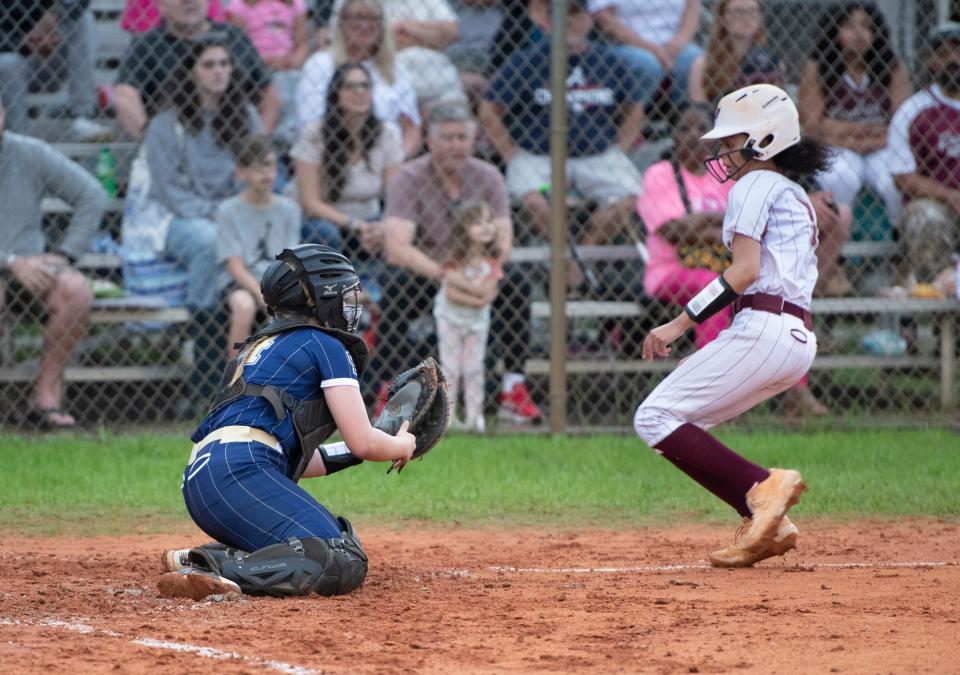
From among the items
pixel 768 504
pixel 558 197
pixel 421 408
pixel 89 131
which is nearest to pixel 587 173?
pixel 558 197

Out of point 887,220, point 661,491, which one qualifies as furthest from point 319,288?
point 887,220

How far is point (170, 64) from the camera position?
892 centimetres

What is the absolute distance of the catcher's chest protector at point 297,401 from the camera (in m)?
4.59

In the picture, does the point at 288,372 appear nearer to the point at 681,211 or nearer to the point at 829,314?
the point at 681,211

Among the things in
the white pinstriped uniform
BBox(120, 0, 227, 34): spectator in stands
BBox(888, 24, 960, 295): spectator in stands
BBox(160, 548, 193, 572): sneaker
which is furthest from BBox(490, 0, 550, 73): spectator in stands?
BBox(160, 548, 193, 572): sneaker

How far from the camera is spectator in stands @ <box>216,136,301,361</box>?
8.55 meters

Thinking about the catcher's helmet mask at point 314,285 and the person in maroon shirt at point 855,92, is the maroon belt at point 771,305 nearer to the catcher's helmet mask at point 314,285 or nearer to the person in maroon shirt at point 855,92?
the catcher's helmet mask at point 314,285

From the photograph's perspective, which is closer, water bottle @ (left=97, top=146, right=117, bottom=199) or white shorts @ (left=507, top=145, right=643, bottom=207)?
white shorts @ (left=507, top=145, right=643, bottom=207)

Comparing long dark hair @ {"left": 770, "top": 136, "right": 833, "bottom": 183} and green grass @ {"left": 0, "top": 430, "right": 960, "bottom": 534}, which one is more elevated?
long dark hair @ {"left": 770, "top": 136, "right": 833, "bottom": 183}

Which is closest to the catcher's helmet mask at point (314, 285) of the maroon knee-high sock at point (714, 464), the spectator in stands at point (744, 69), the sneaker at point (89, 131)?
the maroon knee-high sock at point (714, 464)

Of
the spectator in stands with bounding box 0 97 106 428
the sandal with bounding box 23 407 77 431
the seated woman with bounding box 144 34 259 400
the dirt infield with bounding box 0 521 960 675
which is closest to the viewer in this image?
the dirt infield with bounding box 0 521 960 675

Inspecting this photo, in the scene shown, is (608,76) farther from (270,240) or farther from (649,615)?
(649,615)

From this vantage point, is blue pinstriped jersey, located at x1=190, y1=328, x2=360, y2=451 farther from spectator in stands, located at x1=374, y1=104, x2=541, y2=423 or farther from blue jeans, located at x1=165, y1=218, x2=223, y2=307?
blue jeans, located at x1=165, y1=218, x2=223, y2=307

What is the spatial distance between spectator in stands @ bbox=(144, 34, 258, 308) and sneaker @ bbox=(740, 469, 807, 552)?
4799mm
